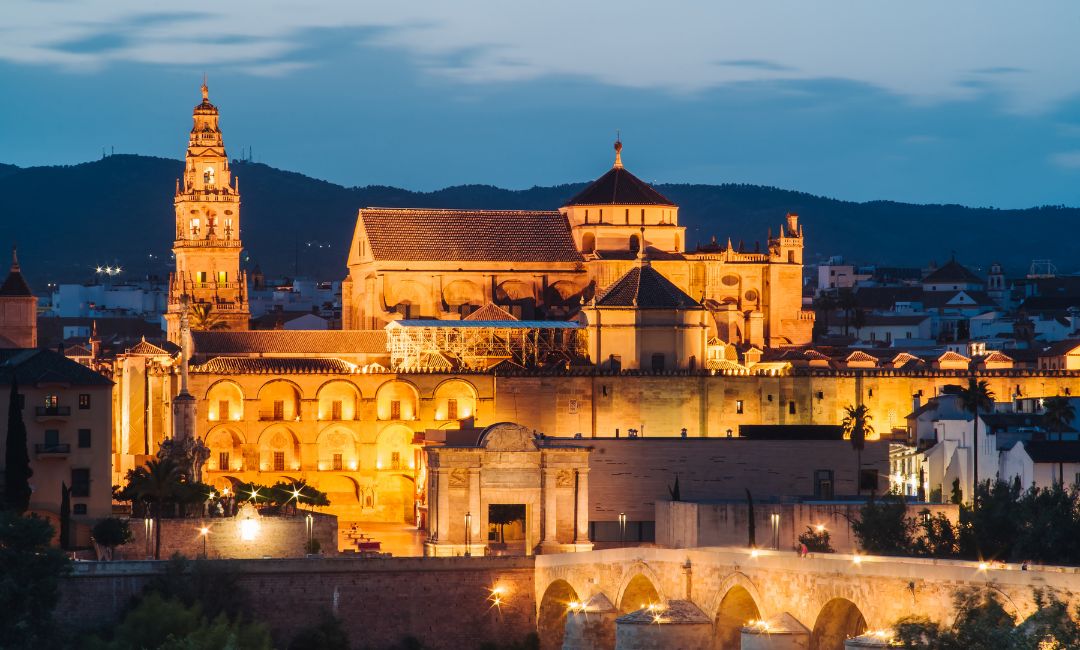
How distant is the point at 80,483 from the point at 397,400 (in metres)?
20.8

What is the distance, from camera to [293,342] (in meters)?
93.8

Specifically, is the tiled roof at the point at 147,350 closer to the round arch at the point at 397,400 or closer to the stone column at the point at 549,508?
the round arch at the point at 397,400

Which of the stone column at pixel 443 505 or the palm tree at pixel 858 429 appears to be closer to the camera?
the stone column at pixel 443 505

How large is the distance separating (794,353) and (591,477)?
73.1ft

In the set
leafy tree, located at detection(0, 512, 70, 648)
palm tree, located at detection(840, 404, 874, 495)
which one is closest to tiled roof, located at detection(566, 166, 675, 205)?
palm tree, located at detection(840, 404, 874, 495)

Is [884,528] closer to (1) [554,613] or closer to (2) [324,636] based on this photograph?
(1) [554,613]

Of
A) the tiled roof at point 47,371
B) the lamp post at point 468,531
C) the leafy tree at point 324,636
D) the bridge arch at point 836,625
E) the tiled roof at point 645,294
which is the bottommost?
the leafy tree at point 324,636

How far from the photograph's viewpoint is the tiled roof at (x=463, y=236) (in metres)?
98.8

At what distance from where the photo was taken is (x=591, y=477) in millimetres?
79625

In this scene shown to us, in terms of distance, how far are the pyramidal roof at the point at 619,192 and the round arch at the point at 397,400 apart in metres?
14.8

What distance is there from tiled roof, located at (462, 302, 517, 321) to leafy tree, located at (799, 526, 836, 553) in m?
29.4

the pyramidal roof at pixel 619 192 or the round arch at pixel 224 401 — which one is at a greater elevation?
the pyramidal roof at pixel 619 192

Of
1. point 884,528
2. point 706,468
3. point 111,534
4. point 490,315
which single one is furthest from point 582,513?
point 490,315

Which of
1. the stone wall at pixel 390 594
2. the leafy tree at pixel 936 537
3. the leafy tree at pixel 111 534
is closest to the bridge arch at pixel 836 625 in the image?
the leafy tree at pixel 936 537
